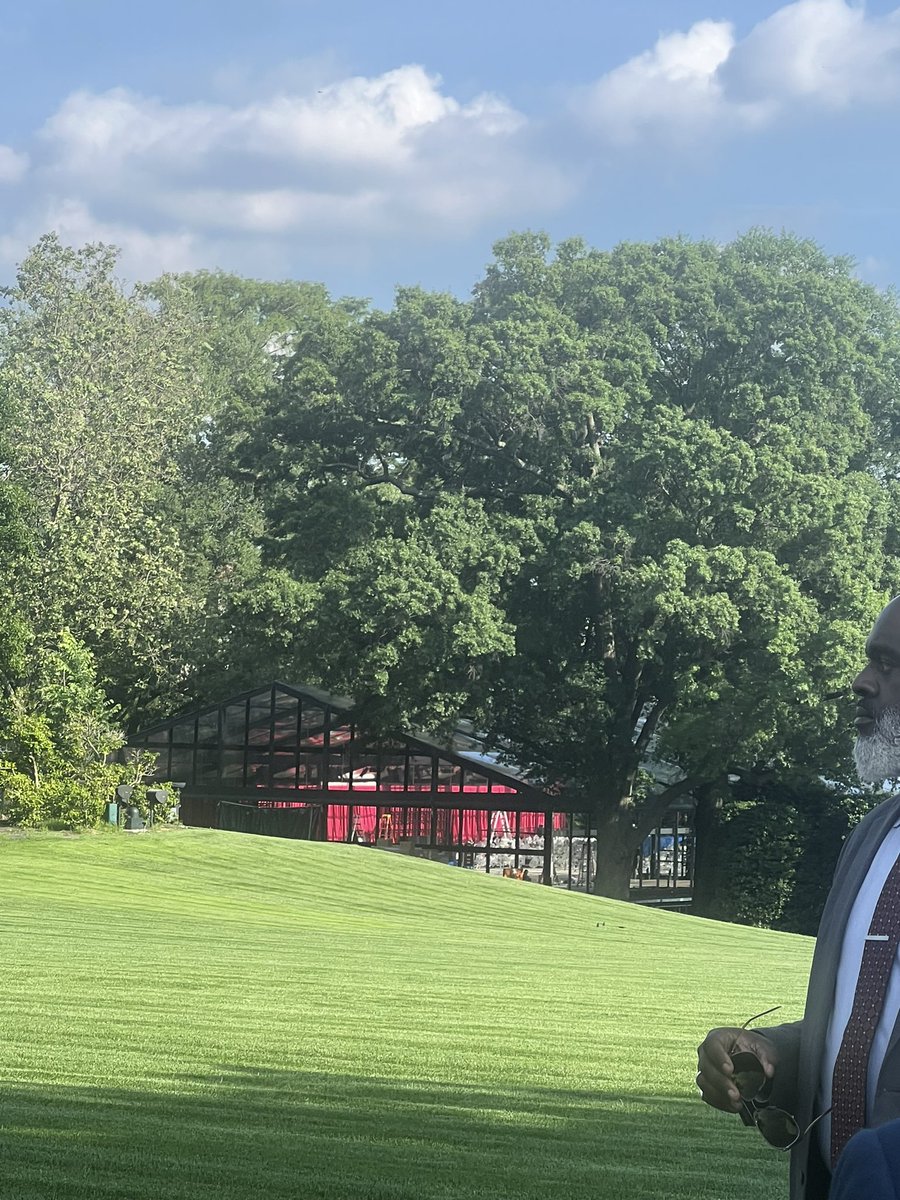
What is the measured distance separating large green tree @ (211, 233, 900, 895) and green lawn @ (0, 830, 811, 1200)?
14821 millimetres

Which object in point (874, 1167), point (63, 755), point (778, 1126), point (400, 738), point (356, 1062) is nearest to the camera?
point (874, 1167)

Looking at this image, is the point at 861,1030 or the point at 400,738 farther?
the point at 400,738

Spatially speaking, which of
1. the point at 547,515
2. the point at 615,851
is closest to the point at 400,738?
the point at 615,851

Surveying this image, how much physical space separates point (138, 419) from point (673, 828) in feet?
54.3

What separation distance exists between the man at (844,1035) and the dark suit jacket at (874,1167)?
2.97ft

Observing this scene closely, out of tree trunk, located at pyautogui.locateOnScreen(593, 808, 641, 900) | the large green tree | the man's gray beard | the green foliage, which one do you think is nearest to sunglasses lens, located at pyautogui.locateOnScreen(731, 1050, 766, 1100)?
the man's gray beard

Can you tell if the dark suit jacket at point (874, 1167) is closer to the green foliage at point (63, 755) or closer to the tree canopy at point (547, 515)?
the green foliage at point (63, 755)

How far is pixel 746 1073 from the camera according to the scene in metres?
2.79

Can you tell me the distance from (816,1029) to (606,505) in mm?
33167

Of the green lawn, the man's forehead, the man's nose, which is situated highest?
the man's forehead

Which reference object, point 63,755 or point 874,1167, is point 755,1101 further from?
point 63,755

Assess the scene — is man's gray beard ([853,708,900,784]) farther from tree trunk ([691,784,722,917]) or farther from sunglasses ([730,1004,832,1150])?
tree trunk ([691,784,722,917])

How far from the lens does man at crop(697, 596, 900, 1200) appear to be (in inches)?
105

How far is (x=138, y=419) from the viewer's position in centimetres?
3869
